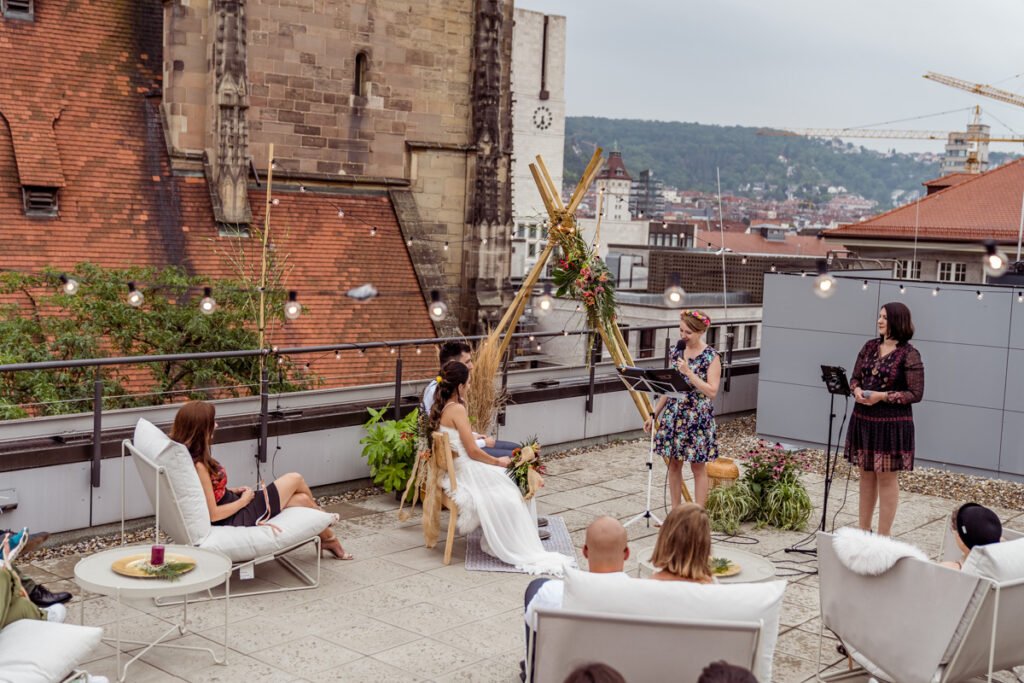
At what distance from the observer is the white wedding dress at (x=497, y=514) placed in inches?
334

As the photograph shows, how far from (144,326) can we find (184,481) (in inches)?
314

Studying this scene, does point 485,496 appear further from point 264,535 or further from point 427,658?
point 427,658

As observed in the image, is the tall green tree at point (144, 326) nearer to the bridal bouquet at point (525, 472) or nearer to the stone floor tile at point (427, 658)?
the bridal bouquet at point (525, 472)

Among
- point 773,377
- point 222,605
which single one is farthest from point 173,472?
point 773,377

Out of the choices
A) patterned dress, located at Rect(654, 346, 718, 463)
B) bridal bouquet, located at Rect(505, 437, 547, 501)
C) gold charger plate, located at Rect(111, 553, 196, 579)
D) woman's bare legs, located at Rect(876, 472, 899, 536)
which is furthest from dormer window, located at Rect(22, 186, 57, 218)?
woman's bare legs, located at Rect(876, 472, 899, 536)

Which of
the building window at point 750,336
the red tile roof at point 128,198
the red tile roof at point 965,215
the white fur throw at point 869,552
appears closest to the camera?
the white fur throw at point 869,552

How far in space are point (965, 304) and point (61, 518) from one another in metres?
9.96

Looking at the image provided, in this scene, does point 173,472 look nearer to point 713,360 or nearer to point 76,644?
point 76,644

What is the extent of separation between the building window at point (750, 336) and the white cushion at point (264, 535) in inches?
1150

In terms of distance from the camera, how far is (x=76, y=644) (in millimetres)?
5297

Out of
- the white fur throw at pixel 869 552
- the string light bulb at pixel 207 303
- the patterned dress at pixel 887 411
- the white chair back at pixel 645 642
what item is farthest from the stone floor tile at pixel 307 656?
the string light bulb at pixel 207 303

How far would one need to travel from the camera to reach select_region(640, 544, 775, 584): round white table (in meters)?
6.34

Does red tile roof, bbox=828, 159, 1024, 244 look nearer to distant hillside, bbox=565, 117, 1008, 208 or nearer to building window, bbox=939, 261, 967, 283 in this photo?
building window, bbox=939, 261, 967, 283

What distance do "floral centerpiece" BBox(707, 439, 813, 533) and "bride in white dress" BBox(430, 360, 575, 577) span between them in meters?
1.84
